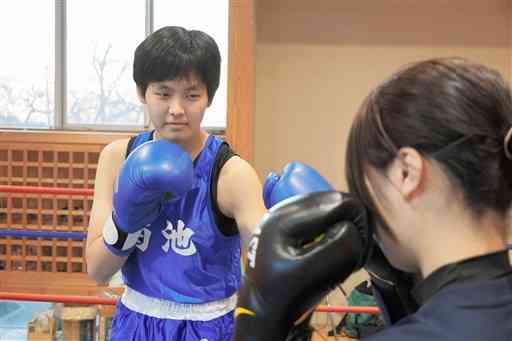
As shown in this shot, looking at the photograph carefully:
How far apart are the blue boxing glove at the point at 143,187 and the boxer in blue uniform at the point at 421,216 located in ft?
1.84

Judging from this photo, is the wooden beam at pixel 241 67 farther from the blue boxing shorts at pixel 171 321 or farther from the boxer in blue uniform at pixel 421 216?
the boxer in blue uniform at pixel 421 216

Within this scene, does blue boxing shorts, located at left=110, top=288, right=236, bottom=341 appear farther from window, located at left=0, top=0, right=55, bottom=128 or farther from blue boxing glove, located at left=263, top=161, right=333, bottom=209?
window, located at left=0, top=0, right=55, bottom=128

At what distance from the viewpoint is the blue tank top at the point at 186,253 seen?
1.41 m

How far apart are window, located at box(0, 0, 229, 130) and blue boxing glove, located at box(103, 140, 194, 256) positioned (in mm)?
3375

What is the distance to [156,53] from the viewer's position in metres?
1.40

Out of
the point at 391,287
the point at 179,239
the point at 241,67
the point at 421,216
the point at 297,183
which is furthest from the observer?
the point at 241,67

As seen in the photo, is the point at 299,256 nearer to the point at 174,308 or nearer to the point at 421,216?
the point at 421,216

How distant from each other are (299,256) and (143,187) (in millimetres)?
644

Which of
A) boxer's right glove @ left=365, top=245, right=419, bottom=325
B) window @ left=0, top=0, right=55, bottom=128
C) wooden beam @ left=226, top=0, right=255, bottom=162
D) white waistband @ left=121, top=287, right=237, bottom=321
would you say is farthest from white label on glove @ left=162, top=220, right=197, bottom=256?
window @ left=0, top=0, right=55, bottom=128

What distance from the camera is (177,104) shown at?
139 centimetres

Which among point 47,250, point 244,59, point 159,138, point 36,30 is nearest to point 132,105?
point 36,30

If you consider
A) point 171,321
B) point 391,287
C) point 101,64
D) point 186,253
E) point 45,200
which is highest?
point 101,64

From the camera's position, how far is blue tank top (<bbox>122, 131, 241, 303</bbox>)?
141cm

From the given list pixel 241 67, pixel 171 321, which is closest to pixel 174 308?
pixel 171 321
